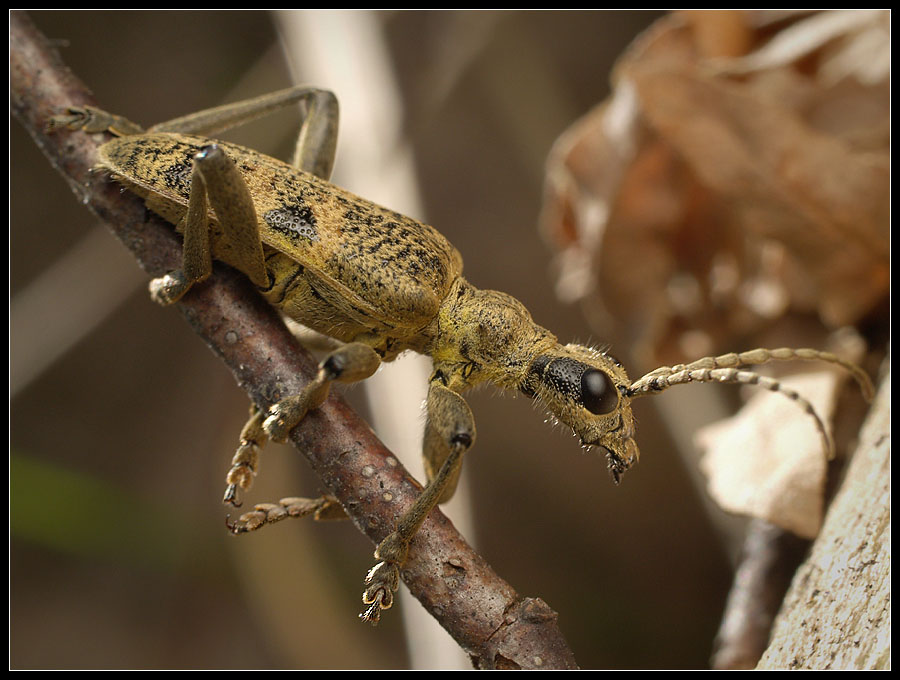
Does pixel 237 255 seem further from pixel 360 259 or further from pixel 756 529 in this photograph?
pixel 756 529

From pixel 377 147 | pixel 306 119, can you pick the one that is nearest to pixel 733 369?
pixel 306 119

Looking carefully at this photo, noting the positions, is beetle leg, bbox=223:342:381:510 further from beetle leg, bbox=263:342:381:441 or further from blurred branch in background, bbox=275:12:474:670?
blurred branch in background, bbox=275:12:474:670

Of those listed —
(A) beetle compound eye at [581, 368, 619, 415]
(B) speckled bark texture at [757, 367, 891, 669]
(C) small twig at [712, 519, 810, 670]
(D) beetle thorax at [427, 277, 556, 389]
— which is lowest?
(C) small twig at [712, 519, 810, 670]

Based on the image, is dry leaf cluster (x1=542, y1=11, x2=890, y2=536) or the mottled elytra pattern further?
dry leaf cluster (x1=542, y1=11, x2=890, y2=536)

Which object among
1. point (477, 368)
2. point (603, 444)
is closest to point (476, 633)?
point (603, 444)

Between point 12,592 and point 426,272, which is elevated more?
point 426,272

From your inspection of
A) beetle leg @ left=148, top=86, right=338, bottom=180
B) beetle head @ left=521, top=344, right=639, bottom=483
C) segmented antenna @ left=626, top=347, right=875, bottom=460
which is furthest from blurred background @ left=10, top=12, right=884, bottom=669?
segmented antenna @ left=626, top=347, right=875, bottom=460
